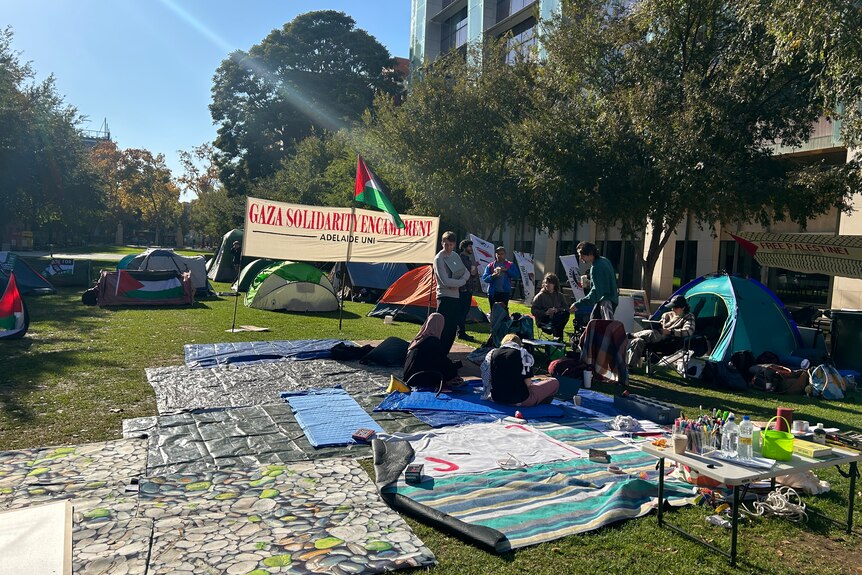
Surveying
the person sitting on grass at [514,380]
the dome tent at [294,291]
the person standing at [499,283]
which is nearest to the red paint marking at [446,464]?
the person sitting on grass at [514,380]

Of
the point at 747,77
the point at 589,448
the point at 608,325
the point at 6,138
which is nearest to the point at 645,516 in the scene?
the point at 589,448

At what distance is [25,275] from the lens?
58.7 feet

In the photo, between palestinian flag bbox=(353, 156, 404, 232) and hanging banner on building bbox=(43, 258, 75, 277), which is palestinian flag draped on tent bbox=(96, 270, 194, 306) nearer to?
hanging banner on building bbox=(43, 258, 75, 277)

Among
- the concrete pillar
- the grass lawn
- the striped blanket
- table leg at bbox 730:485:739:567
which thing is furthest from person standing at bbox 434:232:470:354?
the concrete pillar

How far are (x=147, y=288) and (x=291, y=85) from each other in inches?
1313

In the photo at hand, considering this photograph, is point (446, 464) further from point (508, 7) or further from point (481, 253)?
point (508, 7)

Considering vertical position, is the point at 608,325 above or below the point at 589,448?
above

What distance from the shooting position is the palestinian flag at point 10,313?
9977 millimetres

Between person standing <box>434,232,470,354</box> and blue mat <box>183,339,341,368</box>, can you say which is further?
person standing <box>434,232,470,354</box>

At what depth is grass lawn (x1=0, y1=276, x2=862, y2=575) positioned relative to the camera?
3576mm

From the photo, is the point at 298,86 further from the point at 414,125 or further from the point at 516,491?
the point at 516,491

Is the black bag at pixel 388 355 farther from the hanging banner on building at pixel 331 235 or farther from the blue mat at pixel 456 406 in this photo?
the hanging banner on building at pixel 331 235

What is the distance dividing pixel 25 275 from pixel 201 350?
11832 mm

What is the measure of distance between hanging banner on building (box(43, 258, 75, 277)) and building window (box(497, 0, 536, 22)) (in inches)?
851
